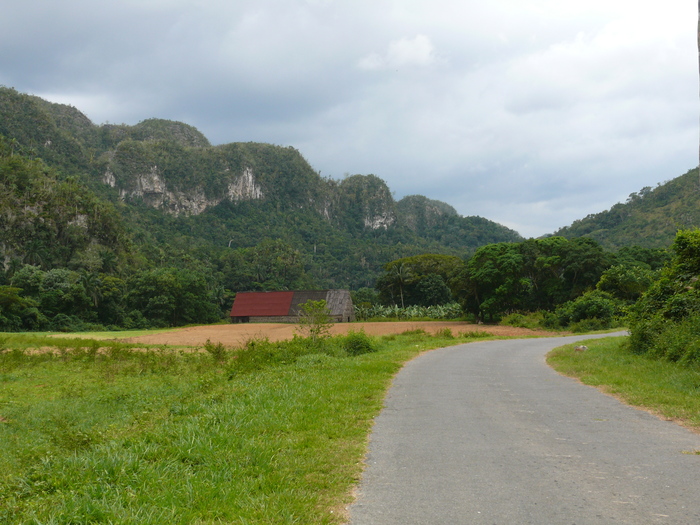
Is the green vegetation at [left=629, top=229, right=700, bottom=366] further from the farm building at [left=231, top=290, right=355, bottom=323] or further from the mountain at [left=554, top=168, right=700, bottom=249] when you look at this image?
the mountain at [left=554, top=168, right=700, bottom=249]

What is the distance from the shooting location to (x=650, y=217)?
104438mm

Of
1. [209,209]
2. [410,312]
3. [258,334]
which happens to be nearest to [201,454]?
[258,334]

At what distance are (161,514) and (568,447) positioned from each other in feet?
14.9

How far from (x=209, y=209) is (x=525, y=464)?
6729 inches

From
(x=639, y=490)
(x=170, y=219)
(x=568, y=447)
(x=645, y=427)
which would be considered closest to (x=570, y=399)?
(x=645, y=427)

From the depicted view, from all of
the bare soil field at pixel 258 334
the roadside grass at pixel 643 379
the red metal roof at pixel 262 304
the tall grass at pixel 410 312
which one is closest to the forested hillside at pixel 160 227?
the red metal roof at pixel 262 304

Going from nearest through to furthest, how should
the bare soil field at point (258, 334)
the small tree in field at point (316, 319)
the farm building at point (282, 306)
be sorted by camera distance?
the small tree in field at point (316, 319) < the bare soil field at point (258, 334) < the farm building at point (282, 306)

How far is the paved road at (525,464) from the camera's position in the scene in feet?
13.6

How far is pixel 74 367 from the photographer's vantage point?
2153 cm

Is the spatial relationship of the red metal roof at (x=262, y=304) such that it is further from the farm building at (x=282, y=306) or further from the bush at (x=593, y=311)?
the bush at (x=593, y=311)

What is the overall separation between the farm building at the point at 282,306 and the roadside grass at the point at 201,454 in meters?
60.6

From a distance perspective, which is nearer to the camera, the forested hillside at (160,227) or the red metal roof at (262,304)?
the forested hillside at (160,227)

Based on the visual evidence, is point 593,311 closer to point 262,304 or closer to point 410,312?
point 410,312

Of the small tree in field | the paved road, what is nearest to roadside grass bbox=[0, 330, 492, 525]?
the paved road
